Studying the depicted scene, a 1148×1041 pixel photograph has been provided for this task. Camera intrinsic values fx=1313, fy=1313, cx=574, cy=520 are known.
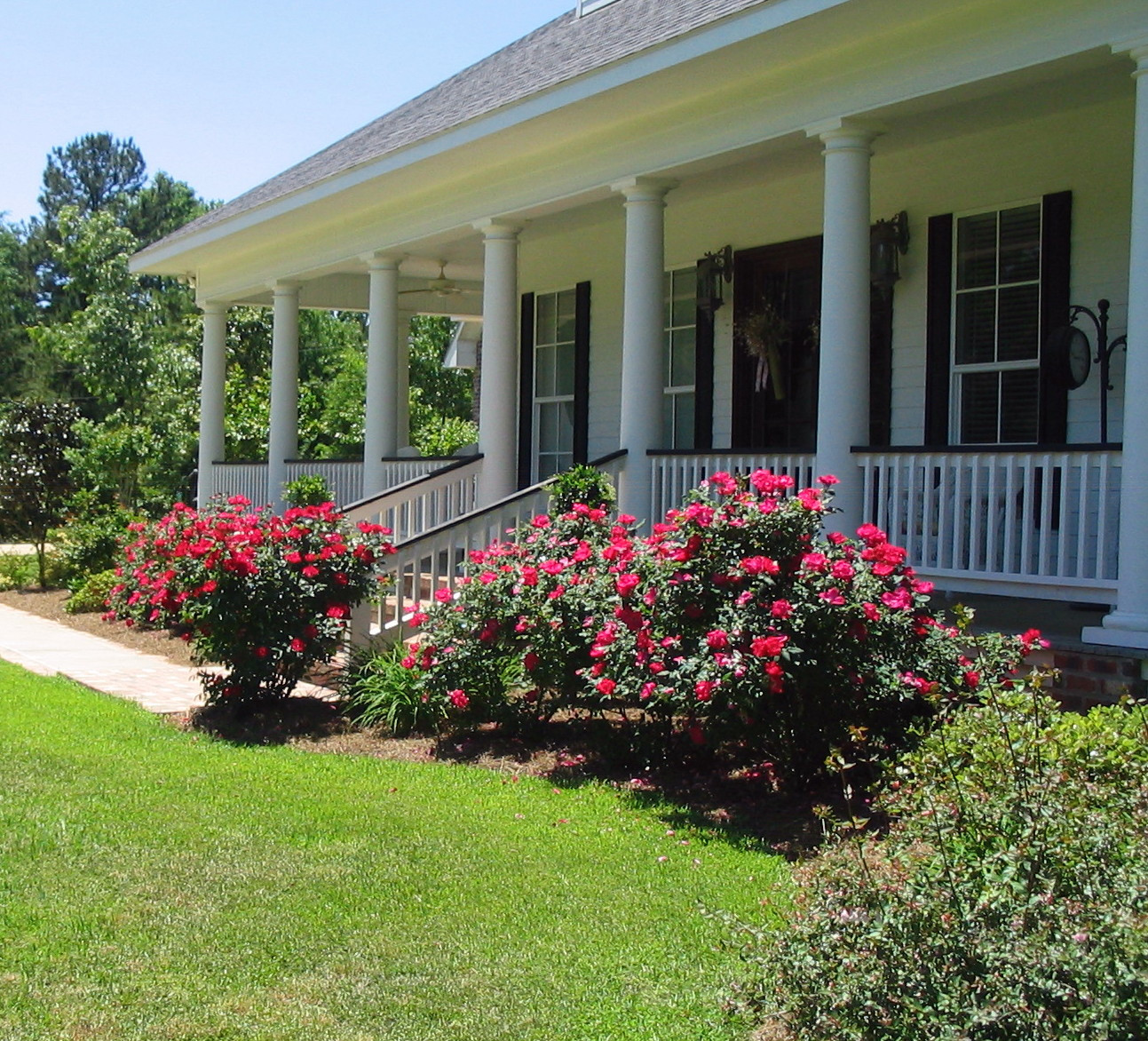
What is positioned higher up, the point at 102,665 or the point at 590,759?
the point at 590,759

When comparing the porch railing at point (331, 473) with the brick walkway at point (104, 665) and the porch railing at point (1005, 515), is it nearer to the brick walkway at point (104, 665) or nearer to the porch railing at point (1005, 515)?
the brick walkway at point (104, 665)

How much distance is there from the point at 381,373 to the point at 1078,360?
688 centimetres

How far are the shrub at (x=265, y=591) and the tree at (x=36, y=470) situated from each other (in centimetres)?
1103

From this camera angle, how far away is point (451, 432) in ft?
103

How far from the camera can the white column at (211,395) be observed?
1691 cm

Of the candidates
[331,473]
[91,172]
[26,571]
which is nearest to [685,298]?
[331,473]

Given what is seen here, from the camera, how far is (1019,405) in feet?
31.0

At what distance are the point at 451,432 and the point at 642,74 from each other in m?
22.7

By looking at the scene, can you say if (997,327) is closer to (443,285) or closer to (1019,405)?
(1019,405)

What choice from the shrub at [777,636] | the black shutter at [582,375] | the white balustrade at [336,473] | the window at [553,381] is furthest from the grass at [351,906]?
the white balustrade at [336,473]

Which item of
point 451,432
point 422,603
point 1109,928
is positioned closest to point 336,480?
point 422,603

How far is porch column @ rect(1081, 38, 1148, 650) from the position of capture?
6.73 meters

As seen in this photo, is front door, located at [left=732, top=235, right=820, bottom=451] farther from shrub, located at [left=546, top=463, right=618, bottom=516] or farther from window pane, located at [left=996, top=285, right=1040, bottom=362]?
shrub, located at [left=546, top=463, right=618, bottom=516]

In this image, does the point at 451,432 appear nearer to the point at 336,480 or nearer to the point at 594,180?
the point at 336,480
